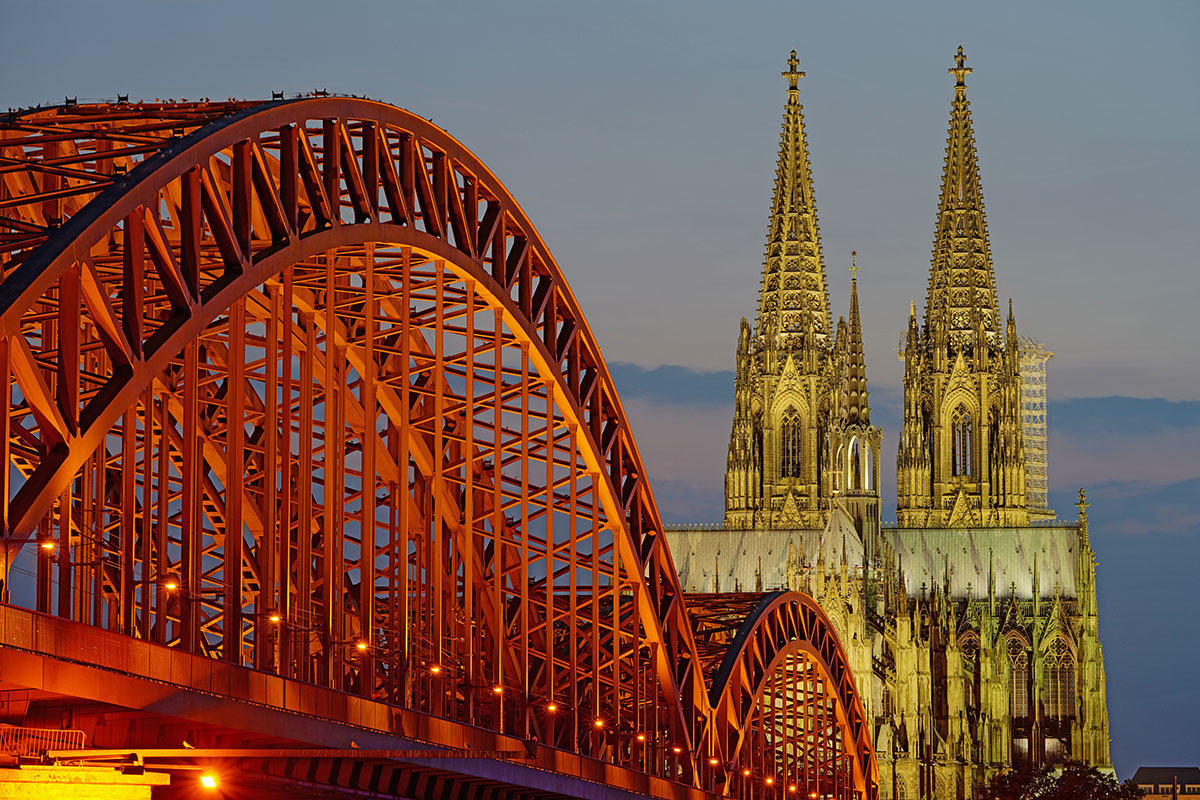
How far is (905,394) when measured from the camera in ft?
628

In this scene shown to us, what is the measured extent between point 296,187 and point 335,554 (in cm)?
696

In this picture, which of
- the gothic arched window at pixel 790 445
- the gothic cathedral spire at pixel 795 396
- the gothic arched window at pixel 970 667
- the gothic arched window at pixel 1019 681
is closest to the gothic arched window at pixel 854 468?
the gothic cathedral spire at pixel 795 396

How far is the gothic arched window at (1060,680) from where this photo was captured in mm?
164500

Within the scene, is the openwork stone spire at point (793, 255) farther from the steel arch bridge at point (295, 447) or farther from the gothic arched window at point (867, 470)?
the steel arch bridge at point (295, 447)

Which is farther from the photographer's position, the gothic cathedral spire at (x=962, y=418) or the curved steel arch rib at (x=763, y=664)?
the gothic cathedral spire at (x=962, y=418)

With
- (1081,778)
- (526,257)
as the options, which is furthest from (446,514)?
(1081,778)

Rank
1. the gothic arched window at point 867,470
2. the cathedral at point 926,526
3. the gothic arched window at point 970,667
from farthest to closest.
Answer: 1. the gothic arched window at point 867,470
2. the gothic arched window at point 970,667
3. the cathedral at point 926,526

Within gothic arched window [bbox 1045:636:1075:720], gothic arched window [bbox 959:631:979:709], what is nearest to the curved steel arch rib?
gothic arched window [bbox 959:631:979:709]

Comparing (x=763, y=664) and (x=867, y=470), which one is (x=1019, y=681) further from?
(x=763, y=664)

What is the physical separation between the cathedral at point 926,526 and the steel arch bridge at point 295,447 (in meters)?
86.7

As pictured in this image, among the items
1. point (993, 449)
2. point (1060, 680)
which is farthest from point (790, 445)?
point (1060, 680)

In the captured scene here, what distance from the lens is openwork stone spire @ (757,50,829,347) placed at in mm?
194125

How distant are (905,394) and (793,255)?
45.8 ft

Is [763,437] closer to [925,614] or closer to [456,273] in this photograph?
[925,614]
